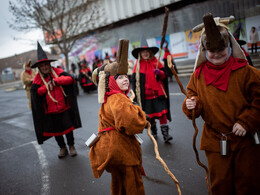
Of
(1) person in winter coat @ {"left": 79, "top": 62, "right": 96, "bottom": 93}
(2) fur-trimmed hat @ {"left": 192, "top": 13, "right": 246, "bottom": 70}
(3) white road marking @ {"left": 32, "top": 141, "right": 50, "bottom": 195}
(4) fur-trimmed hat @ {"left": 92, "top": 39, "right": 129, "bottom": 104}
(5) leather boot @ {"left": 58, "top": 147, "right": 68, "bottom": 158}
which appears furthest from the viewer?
(1) person in winter coat @ {"left": 79, "top": 62, "right": 96, "bottom": 93}

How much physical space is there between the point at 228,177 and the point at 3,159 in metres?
5.10

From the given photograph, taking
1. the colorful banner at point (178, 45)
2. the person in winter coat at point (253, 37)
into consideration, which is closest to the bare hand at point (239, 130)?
the person in winter coat at point (253, 37)

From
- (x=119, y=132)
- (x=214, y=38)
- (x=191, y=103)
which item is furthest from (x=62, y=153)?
(x=214, y=38)

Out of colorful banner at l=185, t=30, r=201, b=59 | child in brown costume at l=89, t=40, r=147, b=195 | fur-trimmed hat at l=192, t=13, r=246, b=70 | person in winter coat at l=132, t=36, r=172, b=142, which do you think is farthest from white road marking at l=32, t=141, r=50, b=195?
colorful banner at l=185, t=30, r=201, b=59

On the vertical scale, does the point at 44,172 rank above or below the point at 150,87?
below

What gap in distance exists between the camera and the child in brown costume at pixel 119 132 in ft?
6.91

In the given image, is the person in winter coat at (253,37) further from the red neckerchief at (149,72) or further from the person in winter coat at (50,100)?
the person in winter coat at (50,100)

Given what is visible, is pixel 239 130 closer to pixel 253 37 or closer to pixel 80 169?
pixel 80 169

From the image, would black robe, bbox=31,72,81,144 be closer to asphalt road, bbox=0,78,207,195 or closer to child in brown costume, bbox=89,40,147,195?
asphalt road, bbox=0,78,207,195

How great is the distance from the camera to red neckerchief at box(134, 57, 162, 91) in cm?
447

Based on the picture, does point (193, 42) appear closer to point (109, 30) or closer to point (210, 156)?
point (109, 30)

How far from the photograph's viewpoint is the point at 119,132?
7.36 ft

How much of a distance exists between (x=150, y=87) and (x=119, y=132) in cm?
238

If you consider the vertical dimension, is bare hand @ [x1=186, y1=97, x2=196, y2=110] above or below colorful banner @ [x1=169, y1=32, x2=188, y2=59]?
below
